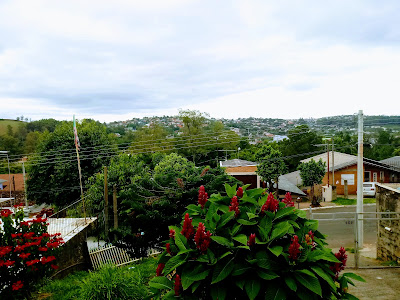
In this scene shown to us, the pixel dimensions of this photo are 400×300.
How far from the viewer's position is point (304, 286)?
229 cm

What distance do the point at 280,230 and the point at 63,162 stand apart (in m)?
21.5

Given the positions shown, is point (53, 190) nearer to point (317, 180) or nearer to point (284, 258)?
point (317, 180)

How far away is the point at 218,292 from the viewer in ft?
7.71

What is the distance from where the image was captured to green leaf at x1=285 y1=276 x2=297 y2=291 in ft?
7.23

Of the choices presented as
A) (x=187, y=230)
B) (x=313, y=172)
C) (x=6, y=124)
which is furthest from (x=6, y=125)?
(x=187, y=230)

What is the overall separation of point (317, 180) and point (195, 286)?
2280 centimetres

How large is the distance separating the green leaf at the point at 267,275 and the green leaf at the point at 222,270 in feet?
0.65

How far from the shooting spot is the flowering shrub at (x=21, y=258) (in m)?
5.06

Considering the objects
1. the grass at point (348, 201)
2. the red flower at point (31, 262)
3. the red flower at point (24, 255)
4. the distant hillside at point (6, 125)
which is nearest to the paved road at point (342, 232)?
the grass at point (348, 201)

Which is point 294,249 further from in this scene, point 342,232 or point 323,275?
point 342,232

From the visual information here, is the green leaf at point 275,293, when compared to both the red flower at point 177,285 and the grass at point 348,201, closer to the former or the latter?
the red flower at point 177,285

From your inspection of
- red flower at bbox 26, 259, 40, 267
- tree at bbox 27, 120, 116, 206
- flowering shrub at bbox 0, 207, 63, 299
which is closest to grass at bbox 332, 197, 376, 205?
tree at bbox 27, 120, 116, 206

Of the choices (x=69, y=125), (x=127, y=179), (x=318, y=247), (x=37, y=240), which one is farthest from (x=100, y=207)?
(x=318, y=247)

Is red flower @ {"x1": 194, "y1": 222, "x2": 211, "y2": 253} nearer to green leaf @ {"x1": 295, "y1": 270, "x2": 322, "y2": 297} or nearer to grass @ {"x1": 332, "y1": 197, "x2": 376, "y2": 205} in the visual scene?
green leaf @ {"x1": 295, "y1": 270, "x2": 322, "y2": 297}
